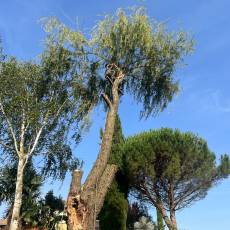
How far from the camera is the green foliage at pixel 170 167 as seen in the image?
3538 cm

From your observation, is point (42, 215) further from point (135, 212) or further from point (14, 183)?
point (135, 212)

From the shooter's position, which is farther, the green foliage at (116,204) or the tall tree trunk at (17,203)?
the green foliage at (116,204)

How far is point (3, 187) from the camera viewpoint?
107 ft

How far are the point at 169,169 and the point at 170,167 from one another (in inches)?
6.6

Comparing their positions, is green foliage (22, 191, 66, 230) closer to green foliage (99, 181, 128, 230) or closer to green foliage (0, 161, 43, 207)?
green foliage (0, 161, 43, 207)

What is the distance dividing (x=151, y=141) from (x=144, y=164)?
2.16 meters

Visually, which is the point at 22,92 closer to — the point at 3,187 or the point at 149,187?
the point at 3,187

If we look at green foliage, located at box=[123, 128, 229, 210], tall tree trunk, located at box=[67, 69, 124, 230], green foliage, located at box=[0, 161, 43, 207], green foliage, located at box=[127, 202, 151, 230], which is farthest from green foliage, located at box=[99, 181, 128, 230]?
tall tree trunk, located at box=[67, 69, 124, 230]

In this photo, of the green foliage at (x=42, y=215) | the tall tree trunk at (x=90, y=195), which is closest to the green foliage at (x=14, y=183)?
the green foliage at (x=42, y=215)

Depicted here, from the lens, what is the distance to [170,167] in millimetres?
35031

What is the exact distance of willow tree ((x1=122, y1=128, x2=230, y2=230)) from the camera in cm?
3534

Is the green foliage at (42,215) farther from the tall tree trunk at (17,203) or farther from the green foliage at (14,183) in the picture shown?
the tall tree trunk at (17,203)

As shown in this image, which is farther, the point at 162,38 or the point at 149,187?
the point at 149,187

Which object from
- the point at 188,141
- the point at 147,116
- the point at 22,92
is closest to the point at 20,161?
the point at 22,92
